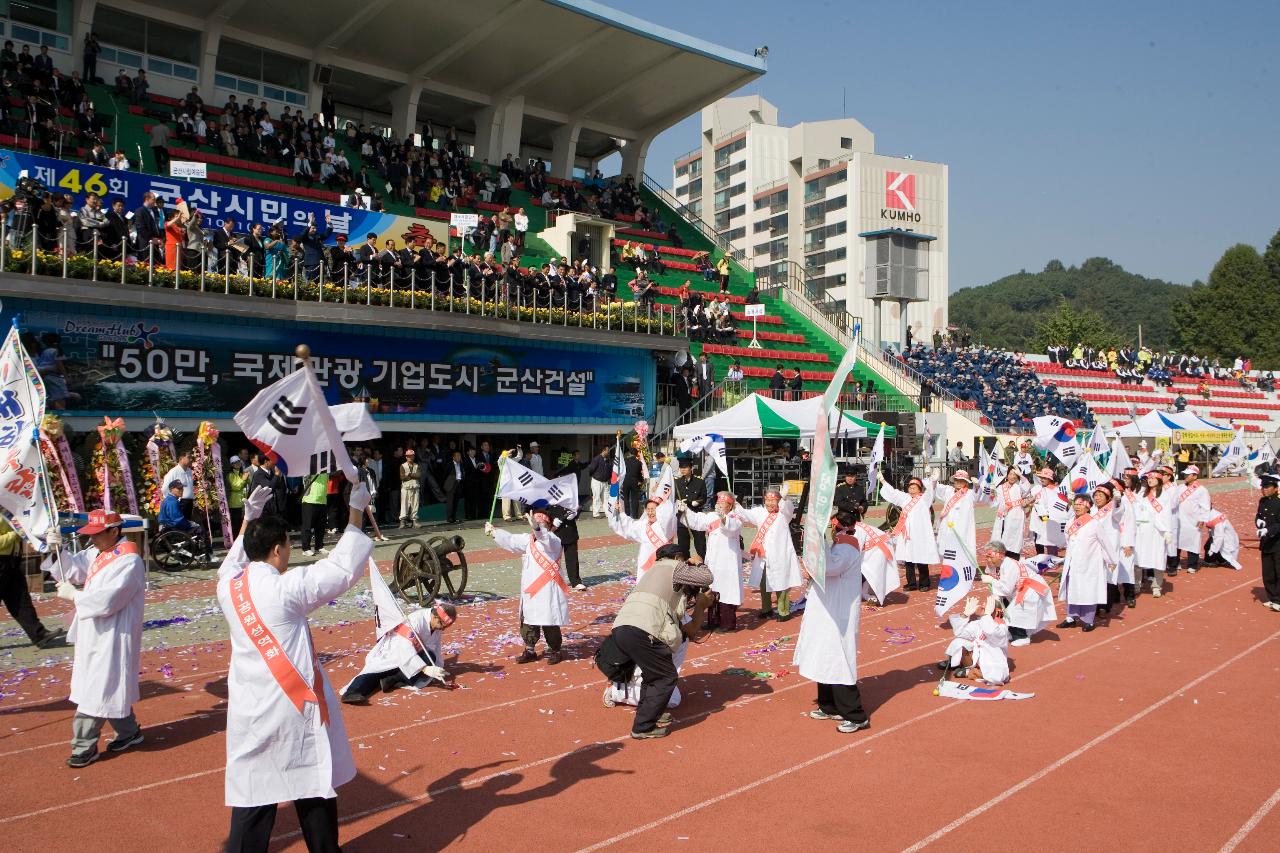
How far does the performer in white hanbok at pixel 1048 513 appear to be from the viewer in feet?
50.9

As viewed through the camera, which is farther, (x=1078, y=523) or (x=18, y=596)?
(x=1078, y=523)

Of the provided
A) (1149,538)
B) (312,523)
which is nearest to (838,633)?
(1149,538)

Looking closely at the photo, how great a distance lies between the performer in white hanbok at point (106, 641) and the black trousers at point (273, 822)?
2.56 meters

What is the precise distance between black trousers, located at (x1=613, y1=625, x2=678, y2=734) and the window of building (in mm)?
34957

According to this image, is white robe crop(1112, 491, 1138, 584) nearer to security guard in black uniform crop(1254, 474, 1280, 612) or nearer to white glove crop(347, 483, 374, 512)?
security guard in black uniform crop(1254, 474, 1280, 612)

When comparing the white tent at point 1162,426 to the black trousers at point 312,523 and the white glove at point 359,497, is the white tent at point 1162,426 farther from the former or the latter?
the white glove at point 359,497

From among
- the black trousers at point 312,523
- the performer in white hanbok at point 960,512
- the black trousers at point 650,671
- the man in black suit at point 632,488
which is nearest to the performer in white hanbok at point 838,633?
the black trousers at point 650,671

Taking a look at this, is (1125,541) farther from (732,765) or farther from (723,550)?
A: (732,765)

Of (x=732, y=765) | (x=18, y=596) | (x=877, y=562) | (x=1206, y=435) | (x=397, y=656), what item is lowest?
(x=732, y=765)

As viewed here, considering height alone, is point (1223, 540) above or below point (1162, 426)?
below

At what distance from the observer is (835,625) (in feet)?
25.2

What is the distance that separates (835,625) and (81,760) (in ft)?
17.8

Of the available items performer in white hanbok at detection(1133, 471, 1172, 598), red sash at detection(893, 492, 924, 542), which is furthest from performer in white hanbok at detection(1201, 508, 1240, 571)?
red sash at detection(893, 492, 924, 542)

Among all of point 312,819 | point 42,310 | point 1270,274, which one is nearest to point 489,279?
point 42,310
